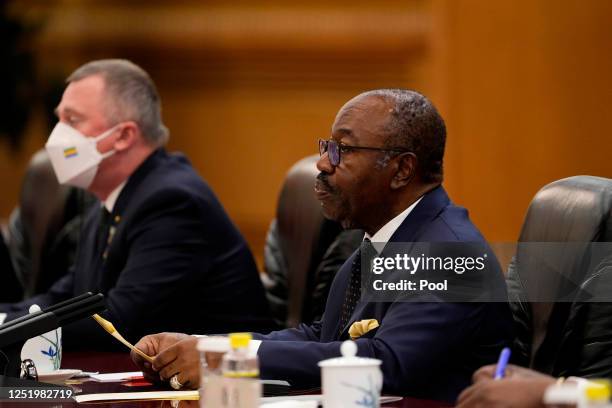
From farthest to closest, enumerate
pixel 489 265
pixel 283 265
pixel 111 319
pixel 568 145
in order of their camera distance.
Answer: pixel 568 145
pixel 283 265
pixel 111 319
pixel 489 265

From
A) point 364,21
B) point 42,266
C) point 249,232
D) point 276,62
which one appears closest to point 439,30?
point 364,21

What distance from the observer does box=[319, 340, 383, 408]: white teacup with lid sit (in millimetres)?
1862

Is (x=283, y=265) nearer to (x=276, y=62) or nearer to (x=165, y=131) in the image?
(x=165, y=131)

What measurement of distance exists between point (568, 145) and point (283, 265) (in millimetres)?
1121

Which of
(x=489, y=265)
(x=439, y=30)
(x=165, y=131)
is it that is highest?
(x=439, y=30)

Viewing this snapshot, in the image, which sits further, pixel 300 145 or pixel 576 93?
pixel 300 145

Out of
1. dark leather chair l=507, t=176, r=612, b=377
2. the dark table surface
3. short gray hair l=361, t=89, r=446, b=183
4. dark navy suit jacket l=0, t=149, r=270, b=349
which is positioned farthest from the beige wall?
the dark table surface

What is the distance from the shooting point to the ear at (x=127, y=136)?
3871mm

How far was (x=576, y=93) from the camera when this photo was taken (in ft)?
13.3

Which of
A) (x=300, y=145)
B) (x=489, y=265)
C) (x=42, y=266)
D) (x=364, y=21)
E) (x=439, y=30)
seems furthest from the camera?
(x=300, y=145)

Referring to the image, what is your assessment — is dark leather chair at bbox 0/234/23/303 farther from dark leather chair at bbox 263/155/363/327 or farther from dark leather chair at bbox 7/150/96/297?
dark leather chair at bbox 263/155/363/327

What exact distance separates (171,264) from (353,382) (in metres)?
1.77

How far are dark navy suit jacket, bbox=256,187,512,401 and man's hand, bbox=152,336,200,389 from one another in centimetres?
14

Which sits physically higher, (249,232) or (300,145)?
(300,145)
